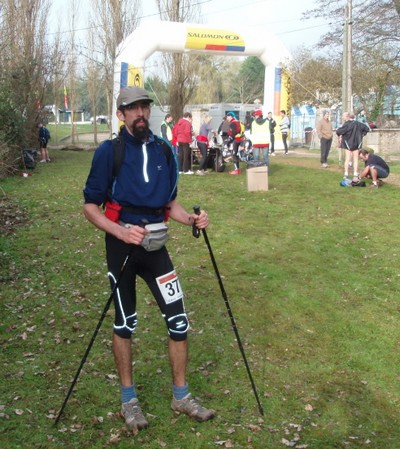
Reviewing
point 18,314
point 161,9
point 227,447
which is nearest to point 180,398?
point 227,447

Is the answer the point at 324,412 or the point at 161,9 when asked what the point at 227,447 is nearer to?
the point at 324,412

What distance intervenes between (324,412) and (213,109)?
1657 inches

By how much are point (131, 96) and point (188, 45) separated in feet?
64.3

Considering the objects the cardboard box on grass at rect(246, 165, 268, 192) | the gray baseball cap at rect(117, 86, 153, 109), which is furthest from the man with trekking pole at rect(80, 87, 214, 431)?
the cardboard box on grass at rect(246, 165, 268, 192)

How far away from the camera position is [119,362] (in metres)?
3.87

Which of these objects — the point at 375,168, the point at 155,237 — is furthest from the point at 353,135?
the point at 155,237

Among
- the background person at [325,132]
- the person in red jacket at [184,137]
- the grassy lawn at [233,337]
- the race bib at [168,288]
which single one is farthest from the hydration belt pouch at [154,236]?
the background person at [325,132]

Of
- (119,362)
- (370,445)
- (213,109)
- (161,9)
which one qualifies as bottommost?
(370,445)

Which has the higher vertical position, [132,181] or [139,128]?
[139,128]

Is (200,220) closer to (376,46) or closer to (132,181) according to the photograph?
(132,181)

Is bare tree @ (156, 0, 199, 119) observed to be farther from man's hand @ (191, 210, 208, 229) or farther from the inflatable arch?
man's hand @ (191, 210, 208, 229)

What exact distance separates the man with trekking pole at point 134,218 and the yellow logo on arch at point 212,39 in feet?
63.9

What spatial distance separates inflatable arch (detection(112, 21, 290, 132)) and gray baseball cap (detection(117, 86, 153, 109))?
18812 mm

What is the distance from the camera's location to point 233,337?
5.44 m
